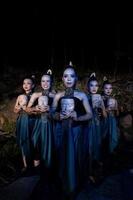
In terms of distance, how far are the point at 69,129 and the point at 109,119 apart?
3.01 feet

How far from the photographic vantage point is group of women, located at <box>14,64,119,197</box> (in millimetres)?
4961

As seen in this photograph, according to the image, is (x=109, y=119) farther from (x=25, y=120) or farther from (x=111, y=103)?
(x=25, y=120)

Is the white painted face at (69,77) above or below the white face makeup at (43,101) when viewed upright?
above

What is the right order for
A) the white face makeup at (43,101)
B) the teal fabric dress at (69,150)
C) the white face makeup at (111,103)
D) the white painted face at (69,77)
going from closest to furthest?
the teal fabric dress at (69,150) → the white painted face at (69,77) → the white face makeup at (43,101) → the white face makeup at (111,103)

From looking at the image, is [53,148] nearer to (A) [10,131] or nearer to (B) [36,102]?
(B) [36,102]

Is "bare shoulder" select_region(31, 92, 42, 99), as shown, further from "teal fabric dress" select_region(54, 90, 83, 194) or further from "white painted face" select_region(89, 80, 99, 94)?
"white painted face" select_region(89, 80, 99, 94)

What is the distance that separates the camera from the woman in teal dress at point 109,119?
5.63 m

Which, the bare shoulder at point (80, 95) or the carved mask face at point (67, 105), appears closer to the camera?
the carved mask face at point (67, 105)

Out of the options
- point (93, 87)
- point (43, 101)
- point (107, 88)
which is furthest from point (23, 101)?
point (107, 88)

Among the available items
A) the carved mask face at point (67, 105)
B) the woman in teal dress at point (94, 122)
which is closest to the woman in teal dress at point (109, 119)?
the woman in teal dress at point (94, 122)

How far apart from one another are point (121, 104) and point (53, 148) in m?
3.46

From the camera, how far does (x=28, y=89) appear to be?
215 inches

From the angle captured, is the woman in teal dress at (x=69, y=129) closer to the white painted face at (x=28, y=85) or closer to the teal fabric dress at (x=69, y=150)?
the teal fabric dress at (x=69, y=150)

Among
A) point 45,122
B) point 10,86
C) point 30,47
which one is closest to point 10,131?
point 10,86
